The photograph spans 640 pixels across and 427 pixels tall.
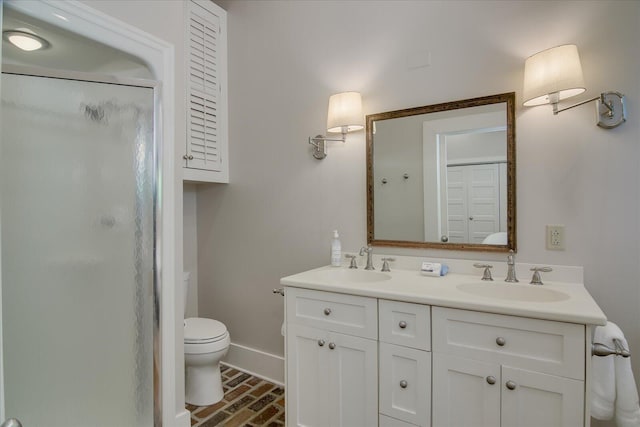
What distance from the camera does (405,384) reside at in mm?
1441

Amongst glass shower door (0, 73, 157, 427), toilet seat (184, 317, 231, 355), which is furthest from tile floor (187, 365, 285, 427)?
glass shower door (0, 73, 157, 427)

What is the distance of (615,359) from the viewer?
1238 millimetres

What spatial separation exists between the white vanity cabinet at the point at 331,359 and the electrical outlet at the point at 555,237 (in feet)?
2.92

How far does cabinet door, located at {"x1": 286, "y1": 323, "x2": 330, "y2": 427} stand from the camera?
1643 millimetres

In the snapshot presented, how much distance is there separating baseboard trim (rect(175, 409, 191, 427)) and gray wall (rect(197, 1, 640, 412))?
28.9 inches

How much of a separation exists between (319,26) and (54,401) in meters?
2.44

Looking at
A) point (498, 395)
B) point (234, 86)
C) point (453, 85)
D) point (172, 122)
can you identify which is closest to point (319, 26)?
point (234, 86)

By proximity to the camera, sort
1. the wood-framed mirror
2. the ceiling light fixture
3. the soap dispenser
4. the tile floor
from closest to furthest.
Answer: the ceiling light fixture → the wood-framed mirror → the tile floor → the soap dispenser

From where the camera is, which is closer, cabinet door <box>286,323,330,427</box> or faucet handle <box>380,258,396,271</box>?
cabinet door <box>286,323,330,427</box>

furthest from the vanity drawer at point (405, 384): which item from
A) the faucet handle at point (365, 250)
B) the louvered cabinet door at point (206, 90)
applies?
the louvered cabinet door at point (206, 90)

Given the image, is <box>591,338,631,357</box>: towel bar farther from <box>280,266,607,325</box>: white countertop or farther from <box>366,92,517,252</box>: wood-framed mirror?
<box>366,92,517,252</box>: wood-framed mirror

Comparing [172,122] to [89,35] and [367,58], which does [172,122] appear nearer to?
[89,35]

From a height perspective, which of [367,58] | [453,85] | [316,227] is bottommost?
[316,227]

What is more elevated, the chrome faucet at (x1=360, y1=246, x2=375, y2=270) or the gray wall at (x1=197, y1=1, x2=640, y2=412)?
the gray wall at (x1=197, y1=1, x2=640, y2=412)
